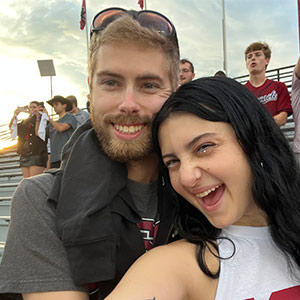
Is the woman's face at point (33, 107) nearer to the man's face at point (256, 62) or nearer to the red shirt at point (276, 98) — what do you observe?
the man's face at point (256, 62)

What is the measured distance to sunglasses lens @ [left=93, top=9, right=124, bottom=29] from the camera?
5.39 ft

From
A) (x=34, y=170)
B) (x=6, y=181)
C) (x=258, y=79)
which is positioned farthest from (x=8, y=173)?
(x=258, y=79)

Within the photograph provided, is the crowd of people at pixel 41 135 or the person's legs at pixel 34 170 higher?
the crowd of people at pixel 41 135

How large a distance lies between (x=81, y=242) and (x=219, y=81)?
858 millimetres

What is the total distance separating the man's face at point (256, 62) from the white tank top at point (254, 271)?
120 inches

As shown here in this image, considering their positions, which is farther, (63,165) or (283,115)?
(283,115)

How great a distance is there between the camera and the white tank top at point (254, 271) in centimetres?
121

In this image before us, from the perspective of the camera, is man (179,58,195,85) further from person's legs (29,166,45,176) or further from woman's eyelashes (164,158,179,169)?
woman's eyelashes (164,158,179,169)

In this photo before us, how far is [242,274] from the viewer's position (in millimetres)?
1239

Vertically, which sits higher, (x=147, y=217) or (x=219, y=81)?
(x=219, y=81)

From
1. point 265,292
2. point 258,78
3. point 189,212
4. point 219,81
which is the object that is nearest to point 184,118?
point 219,81

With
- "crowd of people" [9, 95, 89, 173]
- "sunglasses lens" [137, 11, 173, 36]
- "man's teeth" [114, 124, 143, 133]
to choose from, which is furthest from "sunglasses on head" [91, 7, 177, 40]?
"crowd of people" [9, 95, 89, 173]

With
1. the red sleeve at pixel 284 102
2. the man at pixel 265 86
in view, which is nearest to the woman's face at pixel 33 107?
the man at pixel 265 86

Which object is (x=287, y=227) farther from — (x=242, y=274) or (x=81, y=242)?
(x=81, y=242)
